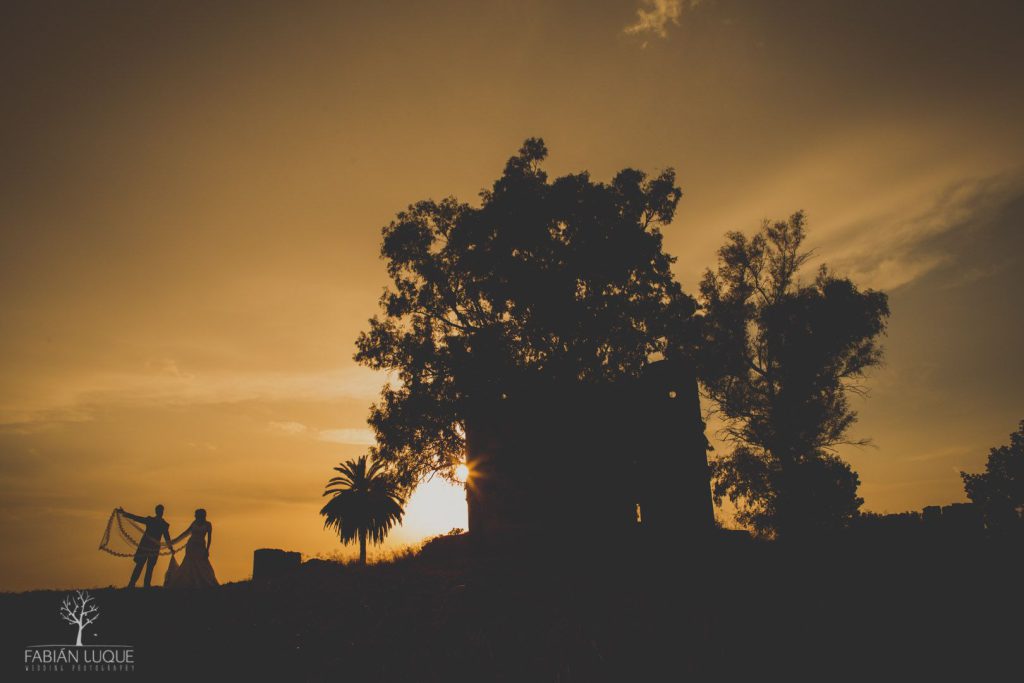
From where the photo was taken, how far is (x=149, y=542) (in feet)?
52.4

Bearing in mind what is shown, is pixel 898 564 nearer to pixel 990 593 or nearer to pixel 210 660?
pixel 990 593

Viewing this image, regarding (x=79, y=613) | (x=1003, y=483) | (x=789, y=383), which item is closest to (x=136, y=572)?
(x=79, y=613)

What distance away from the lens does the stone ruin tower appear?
1958 cm

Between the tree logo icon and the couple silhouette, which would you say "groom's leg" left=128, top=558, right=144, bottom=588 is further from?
the tree logo icon

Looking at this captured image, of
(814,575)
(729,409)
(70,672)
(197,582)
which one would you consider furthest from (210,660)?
(729,409)

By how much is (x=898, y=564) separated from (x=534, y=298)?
38.8 ft

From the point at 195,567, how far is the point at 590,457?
12.7 metres

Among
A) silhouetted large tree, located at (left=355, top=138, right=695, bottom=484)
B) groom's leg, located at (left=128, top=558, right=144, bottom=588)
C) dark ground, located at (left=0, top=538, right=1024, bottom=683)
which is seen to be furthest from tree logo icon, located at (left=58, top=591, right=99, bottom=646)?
silhouetted large tree, located at (left=355, top=138, right=695, bottom=484)

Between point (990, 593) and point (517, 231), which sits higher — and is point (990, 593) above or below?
below

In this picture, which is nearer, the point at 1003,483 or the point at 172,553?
the point at 172,553

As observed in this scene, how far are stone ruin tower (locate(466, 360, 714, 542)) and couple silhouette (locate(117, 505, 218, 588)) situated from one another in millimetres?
8671

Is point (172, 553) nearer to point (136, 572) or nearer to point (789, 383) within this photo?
point (136, 572)

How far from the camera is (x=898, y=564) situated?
40.7ft

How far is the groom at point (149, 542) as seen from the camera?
52.2 ft
